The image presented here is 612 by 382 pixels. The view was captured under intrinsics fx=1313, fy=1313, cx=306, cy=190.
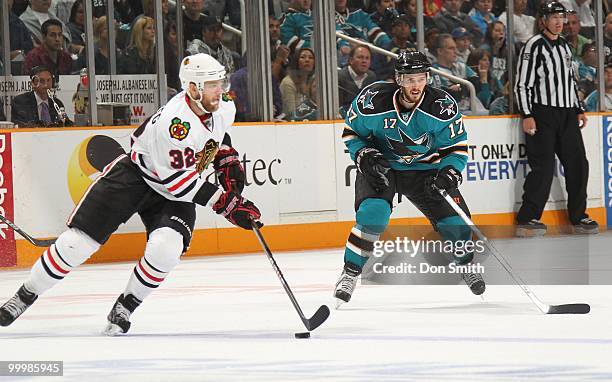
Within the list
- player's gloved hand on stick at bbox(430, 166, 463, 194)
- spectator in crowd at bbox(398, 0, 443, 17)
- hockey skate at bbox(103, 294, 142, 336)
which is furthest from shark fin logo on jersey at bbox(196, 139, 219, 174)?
spectator in crowd at bbox(398, 0, 443, 17)

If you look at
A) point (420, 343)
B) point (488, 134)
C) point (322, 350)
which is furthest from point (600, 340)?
point (488, 134)

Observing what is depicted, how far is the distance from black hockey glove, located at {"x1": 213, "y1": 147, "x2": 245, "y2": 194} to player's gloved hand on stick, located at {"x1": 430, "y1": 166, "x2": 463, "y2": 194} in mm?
1005

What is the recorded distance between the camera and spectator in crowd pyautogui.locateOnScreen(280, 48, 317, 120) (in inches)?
384

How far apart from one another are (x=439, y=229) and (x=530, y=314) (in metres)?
0.71

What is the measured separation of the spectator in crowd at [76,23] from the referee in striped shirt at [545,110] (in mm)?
3448

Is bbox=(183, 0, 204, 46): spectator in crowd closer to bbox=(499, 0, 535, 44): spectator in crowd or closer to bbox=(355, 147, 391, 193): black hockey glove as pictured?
bbox=(499, 0, 535, 44): spectator in crowd

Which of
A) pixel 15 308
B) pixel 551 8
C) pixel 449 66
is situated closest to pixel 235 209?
pixel 15 308

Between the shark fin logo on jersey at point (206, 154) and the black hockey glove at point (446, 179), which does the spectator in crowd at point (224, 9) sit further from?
the shark fin logo on jersey at point (206, 154)

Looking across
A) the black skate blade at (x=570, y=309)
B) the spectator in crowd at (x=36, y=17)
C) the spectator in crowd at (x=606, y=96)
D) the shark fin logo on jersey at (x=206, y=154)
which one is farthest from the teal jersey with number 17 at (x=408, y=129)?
the spectator in crowd at (x=606, y=96)

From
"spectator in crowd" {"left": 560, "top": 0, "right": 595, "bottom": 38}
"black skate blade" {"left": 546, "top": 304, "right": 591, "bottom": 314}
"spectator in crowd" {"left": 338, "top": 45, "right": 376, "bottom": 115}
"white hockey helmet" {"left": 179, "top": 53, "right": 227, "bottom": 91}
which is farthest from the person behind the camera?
"spectator in crowd" {"left": 560, "top": 0, "right": 595, "bottom": 38}

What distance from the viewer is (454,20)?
1059 cm

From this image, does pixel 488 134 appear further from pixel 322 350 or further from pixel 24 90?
pixel 322 350

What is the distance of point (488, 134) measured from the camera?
33.7ft

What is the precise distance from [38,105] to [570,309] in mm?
4577
